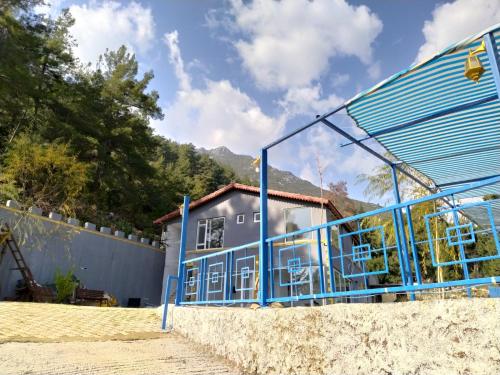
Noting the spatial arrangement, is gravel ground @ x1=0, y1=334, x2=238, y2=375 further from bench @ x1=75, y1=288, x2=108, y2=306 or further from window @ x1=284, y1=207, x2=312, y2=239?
window @ x1=284, y1=207, x2=312, y2=239

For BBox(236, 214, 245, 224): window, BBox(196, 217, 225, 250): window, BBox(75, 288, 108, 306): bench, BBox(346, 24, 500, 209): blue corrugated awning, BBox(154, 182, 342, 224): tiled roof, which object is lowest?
BBox(75, 288, 108, 306): bench

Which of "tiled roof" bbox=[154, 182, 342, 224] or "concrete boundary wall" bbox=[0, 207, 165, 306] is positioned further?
"tiled roof" bbox=[154, 182, 342, 224]

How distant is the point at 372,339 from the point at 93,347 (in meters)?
3.91

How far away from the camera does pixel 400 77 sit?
3783 millimetres

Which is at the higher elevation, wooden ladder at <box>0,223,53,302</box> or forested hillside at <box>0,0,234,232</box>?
forested hillside at <box>0,0,234,232</box>

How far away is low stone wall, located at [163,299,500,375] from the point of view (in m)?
2.25

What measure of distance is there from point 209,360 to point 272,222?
539 inches

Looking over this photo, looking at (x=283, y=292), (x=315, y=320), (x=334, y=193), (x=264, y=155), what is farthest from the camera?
(x=334, y=193)

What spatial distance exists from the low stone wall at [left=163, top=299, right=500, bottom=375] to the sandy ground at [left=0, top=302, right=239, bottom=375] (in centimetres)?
66

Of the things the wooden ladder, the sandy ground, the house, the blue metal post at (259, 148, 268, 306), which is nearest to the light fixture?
the blue metal post at (259, 148, 268, 306)

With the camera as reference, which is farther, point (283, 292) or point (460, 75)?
point (283, 292)

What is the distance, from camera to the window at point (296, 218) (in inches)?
683

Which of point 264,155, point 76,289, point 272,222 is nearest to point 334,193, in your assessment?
point 272,222

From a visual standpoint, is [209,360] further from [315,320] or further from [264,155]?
[264,155]
